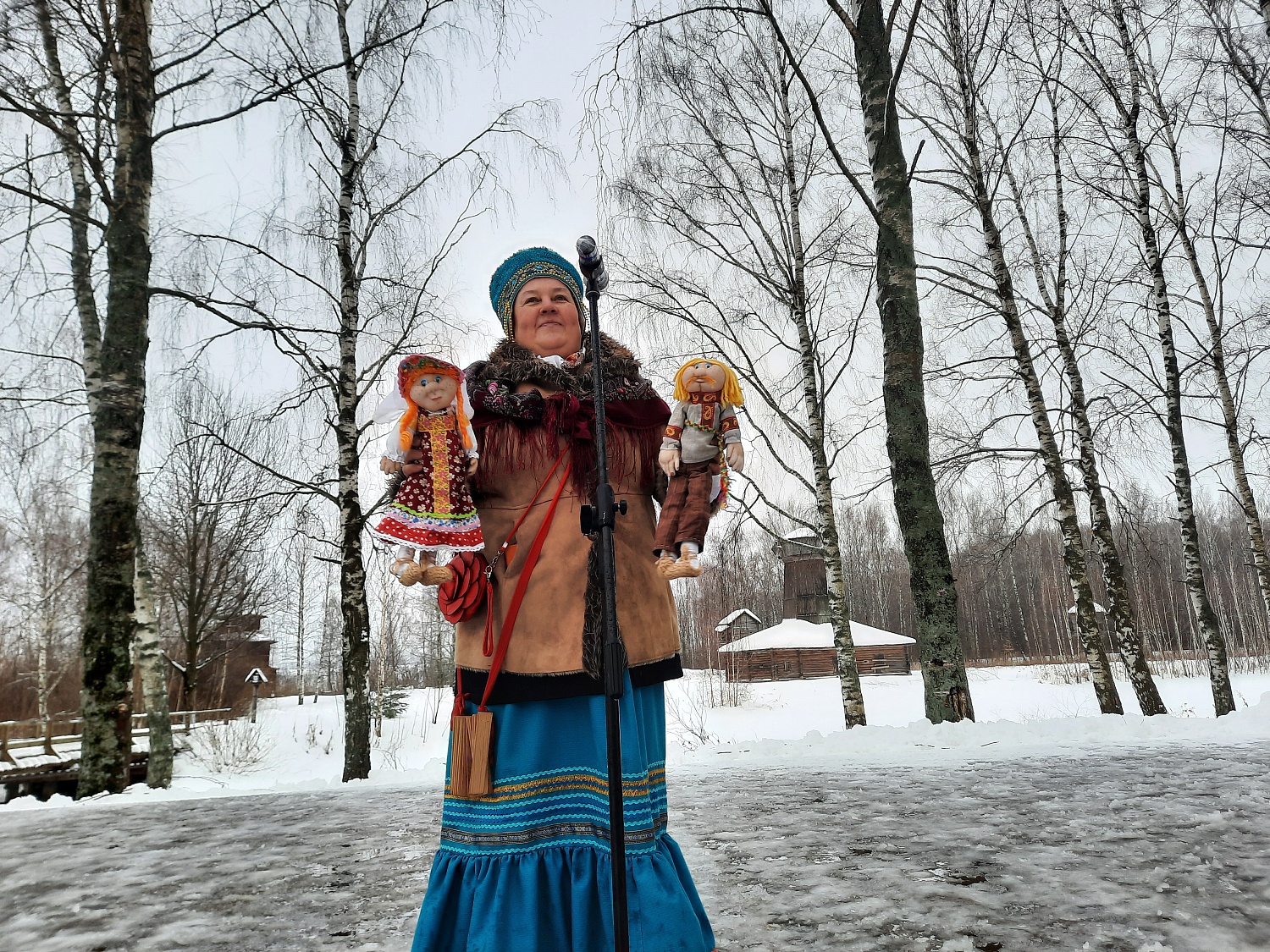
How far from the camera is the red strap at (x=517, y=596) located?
6.12ft

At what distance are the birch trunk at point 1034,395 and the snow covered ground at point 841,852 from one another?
372cm

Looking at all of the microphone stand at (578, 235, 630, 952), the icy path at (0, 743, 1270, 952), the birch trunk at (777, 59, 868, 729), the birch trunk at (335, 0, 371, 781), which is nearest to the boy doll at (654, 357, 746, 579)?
the microphone stand at (578, 235, 630, 952)

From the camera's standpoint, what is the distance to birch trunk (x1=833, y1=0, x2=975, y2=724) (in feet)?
18.9

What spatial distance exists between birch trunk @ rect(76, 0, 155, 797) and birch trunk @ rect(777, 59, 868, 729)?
771 centimetres

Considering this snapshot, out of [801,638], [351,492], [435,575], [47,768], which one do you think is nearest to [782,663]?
[801,638]

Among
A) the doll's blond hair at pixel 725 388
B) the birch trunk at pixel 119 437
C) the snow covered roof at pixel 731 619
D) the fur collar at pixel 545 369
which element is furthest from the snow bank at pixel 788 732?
the snow covered roof at pixel 731 619

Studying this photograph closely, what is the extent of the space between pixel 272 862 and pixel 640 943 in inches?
82.2

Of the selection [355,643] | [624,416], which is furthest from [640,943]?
[355,643]

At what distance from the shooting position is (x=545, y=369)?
2104 millimetres

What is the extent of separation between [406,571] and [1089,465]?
11.1m

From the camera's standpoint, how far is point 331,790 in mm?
5312

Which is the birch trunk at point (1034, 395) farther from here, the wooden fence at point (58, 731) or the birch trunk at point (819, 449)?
the wooden fence at point (58, 731)

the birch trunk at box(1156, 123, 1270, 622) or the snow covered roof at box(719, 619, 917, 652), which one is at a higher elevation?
the birch trunk at box(1156, 123, 1270, 622)

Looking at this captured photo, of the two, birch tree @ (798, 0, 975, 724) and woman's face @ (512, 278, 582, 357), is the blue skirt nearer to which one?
woman's face @ (512, 278, 582, 357)
